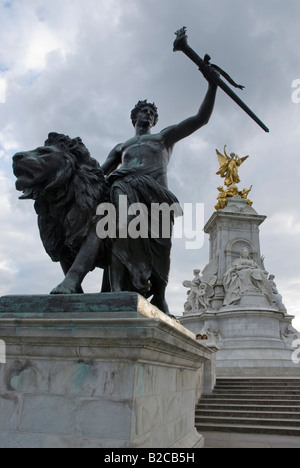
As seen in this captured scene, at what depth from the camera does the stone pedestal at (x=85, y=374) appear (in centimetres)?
259

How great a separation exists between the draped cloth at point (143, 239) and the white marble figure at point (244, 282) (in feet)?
59.1

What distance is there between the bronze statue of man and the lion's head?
0.31 meters

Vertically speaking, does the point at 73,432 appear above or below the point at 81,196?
below

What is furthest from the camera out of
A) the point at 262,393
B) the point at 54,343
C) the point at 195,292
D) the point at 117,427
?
the point at 195,292

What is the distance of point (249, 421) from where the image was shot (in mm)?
7934

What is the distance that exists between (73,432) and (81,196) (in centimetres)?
211

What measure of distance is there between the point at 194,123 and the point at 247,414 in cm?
680

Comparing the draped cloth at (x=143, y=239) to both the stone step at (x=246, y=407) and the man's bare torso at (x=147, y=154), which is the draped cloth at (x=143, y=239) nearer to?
the man's bare torso at (x=147, y=154)

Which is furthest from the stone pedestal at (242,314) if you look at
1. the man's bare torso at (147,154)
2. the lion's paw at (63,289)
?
the lion's paw at (63,289)

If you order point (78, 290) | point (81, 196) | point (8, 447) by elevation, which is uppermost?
point (81, 196)
